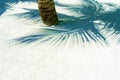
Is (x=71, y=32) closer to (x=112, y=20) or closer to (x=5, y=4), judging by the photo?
(x=112, y=20)

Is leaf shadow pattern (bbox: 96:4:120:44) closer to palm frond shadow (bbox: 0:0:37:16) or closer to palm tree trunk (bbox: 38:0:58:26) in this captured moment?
palm tree trunk (bbox: 38:0:58:26)

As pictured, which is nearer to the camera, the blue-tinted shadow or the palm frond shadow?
the blue-tinted shadow

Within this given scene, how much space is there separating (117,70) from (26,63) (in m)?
1.58

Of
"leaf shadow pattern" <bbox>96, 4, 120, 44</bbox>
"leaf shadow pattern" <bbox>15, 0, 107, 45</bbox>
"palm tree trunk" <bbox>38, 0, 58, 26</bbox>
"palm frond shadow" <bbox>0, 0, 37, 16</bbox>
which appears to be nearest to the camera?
"leaf shadow pattern" <bbox>15, 0, 107, 45</bbox>

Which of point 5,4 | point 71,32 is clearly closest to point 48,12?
point 71,32

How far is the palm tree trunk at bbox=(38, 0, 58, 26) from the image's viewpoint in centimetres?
574

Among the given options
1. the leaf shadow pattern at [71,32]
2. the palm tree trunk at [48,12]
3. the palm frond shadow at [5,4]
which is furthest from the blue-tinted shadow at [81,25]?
the palm frond shadow at [5,4]

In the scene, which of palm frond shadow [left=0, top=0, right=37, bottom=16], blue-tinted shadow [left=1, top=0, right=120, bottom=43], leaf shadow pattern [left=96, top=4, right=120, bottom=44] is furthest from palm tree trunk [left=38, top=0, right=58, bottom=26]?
palm frond shadow [left=0, top=0, right=37, bottom=16]

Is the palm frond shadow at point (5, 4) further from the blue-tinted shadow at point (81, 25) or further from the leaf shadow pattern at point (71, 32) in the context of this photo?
the leaf shadow pattern at point (71, 32)

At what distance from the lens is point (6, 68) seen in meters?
4.46

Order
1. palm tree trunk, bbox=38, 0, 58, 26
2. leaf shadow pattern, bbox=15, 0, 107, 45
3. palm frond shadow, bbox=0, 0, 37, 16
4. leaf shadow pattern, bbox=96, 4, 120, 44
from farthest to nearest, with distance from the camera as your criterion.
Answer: palm frond shadow, bbox=0, 0, 37, 16 → palm tree trunk, bbox=38, 0, 58, 26 → leaf shadow pattern, bbox=96, 4, 120, 44 → leaf shadow pattern, bbox=15, 0, 107, 45

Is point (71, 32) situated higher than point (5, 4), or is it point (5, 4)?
point (5, 4)

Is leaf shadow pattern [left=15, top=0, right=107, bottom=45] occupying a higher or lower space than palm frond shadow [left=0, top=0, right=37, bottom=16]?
lower

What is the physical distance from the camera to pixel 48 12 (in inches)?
231
